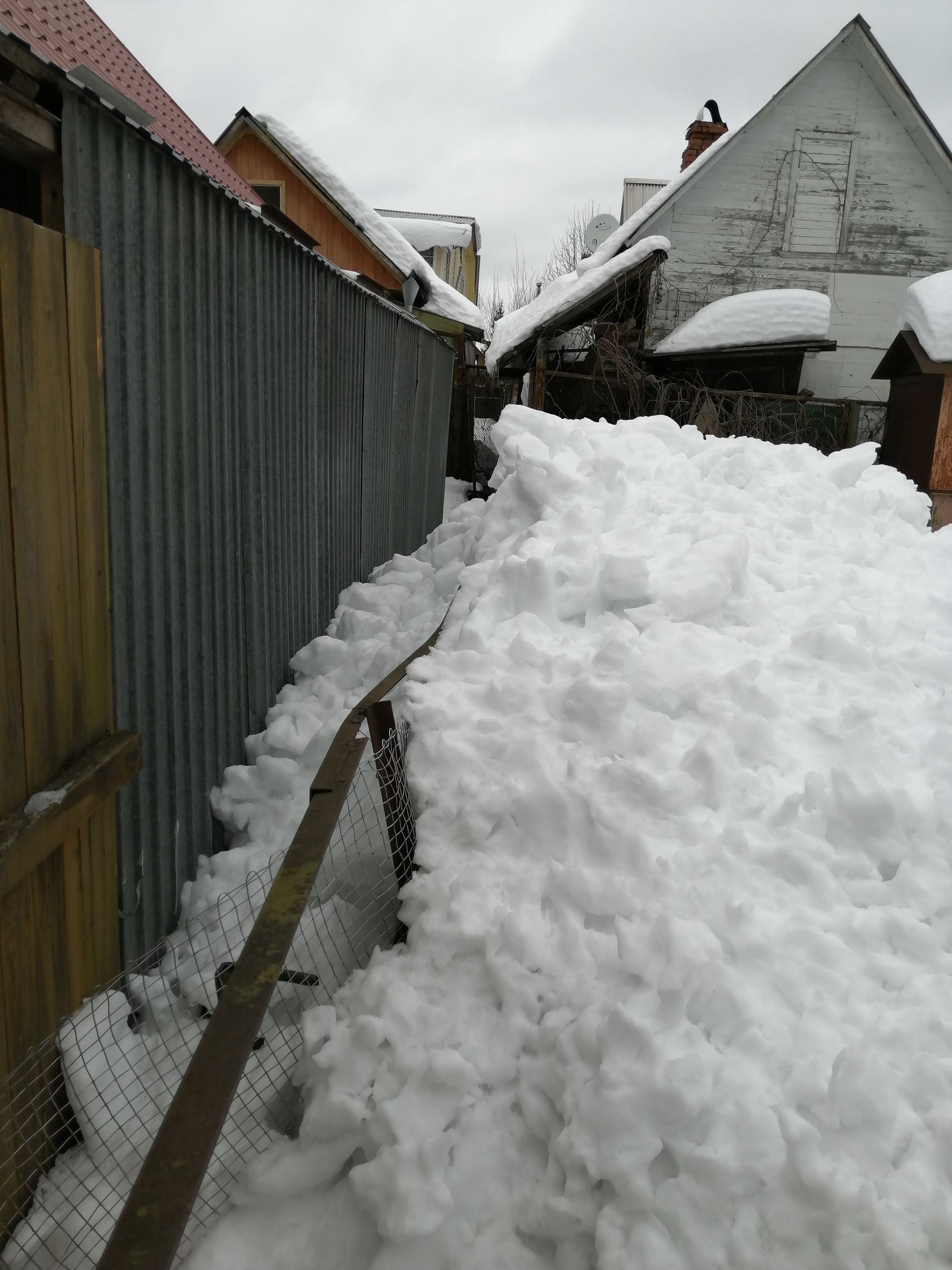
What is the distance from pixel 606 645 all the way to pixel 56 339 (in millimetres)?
2007

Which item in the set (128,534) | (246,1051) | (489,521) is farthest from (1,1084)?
(489,521)

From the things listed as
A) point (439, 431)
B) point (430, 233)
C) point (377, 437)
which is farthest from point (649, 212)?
point (377, 437)

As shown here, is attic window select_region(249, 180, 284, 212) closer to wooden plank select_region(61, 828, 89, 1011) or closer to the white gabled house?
the white gabled house

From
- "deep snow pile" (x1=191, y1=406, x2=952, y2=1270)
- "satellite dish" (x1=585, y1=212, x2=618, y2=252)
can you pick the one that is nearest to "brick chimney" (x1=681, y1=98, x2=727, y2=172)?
"satellite dish" (x1=585, y1=212, x2=618, y2=252)

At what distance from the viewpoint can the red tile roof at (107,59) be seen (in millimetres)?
5535

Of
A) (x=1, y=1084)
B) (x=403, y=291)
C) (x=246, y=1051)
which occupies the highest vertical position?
(x=403, y=291)

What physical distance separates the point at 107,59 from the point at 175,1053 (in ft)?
26.3

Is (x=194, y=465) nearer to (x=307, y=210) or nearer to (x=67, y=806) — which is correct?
(x=67, y=806)

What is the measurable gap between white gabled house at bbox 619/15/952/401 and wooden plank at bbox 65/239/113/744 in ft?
47.3

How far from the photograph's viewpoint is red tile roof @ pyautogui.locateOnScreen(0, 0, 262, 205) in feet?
18.2

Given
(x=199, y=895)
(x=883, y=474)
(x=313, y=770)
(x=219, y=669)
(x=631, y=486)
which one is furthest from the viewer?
(x=883, y=474)

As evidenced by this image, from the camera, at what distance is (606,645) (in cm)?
326

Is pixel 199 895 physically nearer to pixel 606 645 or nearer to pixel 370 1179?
pixel 370 1179

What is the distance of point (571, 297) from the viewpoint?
12539mm
